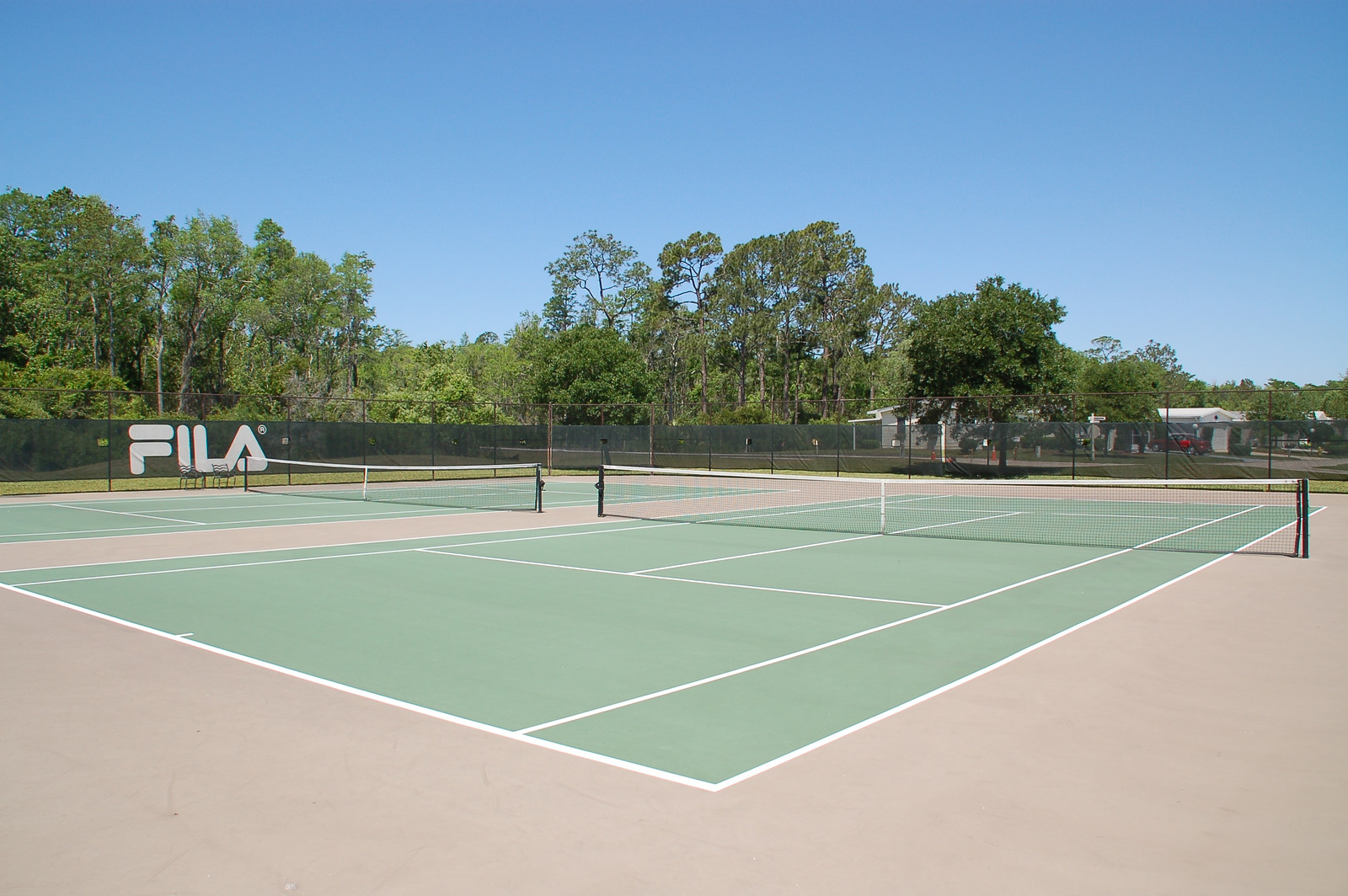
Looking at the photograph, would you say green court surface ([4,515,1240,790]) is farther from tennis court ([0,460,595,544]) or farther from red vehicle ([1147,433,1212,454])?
red vehicle ([1147,433,1212,454])

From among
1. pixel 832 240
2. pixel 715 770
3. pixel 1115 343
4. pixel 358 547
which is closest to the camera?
pixel 715 770

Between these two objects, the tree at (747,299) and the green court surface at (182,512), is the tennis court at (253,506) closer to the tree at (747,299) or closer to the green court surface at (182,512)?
the green court surface at (182,512)

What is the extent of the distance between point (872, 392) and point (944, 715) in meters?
70.5

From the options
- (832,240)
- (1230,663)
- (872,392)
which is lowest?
(1230,663)

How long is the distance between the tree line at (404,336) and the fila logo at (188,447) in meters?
14.9

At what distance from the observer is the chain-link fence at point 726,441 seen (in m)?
25.1

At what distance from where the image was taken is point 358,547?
13.0m

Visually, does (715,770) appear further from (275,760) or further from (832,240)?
(832,240)

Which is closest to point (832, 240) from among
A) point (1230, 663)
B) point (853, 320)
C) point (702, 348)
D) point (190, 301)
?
point (853, 320)

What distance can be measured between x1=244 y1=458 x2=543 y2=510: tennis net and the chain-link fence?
71cm

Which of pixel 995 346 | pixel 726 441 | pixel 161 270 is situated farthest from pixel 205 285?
pixel 995 346

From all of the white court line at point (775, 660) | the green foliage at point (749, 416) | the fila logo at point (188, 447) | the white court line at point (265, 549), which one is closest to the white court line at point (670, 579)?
the white court line at point (775, 660)

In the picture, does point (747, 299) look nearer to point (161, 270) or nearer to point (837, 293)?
point (837, 293)

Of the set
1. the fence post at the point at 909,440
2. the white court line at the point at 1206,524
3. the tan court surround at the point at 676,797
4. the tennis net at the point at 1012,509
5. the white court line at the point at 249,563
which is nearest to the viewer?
the tan court surround at the point at 676,797
